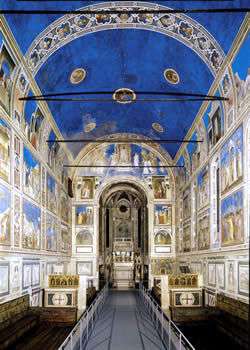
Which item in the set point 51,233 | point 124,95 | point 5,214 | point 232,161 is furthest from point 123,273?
point 5,214

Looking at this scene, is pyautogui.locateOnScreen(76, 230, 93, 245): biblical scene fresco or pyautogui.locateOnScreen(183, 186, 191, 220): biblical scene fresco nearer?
pyautogui.locateOnScreen(183, 186, 191, 220): biblical scene fresco

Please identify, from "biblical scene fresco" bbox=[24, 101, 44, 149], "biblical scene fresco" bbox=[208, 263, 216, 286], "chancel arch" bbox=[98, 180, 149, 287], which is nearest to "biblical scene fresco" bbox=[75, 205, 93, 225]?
"chancel arch" bbox=[98, 180, 149, 287]

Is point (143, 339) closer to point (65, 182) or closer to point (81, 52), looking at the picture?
point (81, 52)

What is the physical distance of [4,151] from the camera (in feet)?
50.1

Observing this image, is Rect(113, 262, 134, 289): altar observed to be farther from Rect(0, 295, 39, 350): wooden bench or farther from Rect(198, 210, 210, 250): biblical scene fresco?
Rect(0, 295, 39, 350): wooden bench

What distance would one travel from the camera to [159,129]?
2853 centimetres

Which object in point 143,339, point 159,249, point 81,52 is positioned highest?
point 81,52

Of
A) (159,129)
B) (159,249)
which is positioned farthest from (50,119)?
(159,249)

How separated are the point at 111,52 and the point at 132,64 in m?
1.44

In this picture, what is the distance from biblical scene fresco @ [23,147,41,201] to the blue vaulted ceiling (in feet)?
8.78

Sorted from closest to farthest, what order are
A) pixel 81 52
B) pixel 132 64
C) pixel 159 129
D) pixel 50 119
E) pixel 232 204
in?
1. pixel 232 204
2. pixel 81 52
3. pixel 132 64
4. pixel 50 119
5. pixel 159 129

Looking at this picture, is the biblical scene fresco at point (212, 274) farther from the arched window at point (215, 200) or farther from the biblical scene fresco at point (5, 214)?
the biblical scene fresco at point (5, 214)

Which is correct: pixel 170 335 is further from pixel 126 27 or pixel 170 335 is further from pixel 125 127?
pixel 125 127

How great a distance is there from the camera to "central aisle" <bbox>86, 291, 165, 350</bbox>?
559 inches
